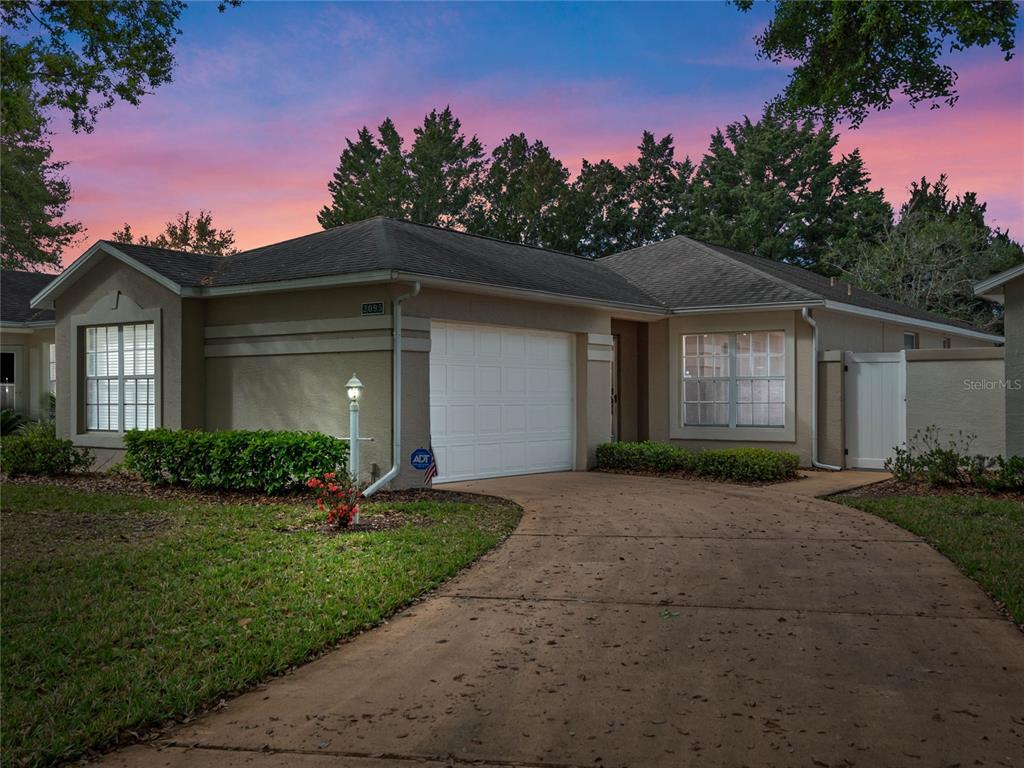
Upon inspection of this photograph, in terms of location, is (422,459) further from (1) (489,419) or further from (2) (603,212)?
(2) (603,212)

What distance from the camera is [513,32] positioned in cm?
1231

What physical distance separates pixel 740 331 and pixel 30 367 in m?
16.5

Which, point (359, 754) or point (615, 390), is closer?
point (359, 754)

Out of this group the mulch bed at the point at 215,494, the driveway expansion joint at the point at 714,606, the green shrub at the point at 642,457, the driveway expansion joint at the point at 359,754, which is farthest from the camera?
the green shrub at the point at 642,457

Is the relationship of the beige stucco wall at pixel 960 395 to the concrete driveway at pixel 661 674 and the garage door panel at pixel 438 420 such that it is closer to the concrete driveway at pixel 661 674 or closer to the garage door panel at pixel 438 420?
the concrete driveway at pixel 661 674

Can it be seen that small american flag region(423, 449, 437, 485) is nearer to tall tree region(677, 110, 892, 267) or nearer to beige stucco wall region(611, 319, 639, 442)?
beige stucco wall region(611, 319, 639, 442)

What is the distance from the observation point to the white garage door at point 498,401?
1253cm

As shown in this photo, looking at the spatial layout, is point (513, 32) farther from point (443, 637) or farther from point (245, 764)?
point (245, 764)

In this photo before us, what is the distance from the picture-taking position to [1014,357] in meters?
12.0

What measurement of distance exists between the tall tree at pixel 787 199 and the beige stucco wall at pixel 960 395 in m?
22.6

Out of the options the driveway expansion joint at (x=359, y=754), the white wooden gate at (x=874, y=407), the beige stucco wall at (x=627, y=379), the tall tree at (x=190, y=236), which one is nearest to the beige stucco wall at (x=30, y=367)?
the beige stucco wall at (x=627, y=379)

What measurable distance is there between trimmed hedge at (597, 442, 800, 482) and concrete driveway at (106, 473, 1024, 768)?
506 cm

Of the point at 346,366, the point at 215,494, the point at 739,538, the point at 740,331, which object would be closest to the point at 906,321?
the point at 740,331

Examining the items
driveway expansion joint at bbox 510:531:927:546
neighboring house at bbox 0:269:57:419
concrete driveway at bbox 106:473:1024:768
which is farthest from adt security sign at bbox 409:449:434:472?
neighboring house at bbox 0:269:57:419
